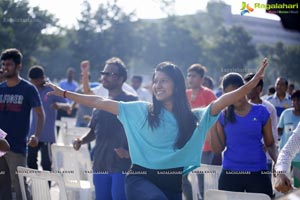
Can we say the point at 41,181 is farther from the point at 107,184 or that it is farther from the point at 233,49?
the point at 233,49

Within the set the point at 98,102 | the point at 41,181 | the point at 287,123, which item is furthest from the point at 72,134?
the point at 98,102

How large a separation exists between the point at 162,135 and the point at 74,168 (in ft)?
9.52

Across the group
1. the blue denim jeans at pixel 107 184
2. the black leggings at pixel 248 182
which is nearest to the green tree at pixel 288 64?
the black leggings at pixel 248 182

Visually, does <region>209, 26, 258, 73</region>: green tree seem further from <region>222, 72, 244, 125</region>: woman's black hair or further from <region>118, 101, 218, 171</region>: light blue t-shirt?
<region>118, 101, 218, 171</region>: light blue t-shirt

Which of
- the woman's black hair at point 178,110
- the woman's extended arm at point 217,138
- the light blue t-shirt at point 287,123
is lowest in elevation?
the light blue t-shirt at point 287,123

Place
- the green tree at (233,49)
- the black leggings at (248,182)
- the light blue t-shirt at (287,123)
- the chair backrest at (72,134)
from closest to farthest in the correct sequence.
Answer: the black leggings at (248,182)
the light blue t-shirt at (287,123)
the chair backrest at (72,134)
the green tree at (233,49)

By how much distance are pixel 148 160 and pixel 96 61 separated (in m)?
23.9

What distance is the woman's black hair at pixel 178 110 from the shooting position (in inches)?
174

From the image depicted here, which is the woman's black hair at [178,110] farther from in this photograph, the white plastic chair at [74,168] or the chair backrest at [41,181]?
the white plastic chair at [74,168]

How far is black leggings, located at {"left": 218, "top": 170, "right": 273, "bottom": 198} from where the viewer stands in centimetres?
520

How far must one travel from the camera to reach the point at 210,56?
27891mm

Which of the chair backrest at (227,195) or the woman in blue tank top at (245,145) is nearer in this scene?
the chair backrest at (227,195)

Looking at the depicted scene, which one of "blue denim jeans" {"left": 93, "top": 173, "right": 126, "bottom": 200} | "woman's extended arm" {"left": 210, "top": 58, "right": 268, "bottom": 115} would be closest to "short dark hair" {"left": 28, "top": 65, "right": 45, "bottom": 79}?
"blue denim jeans" {"left": 93, "top": 173, "right": 126, "bottom": 200}

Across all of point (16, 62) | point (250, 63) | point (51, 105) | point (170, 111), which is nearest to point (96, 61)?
point (250, 63)
